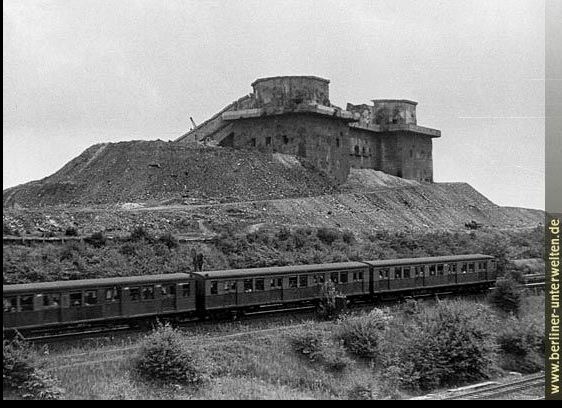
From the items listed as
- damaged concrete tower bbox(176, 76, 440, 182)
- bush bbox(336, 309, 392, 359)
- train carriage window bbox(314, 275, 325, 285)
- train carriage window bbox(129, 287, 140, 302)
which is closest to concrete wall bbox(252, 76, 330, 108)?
damaged concrete tower bbox(176, 76, 440, 182)

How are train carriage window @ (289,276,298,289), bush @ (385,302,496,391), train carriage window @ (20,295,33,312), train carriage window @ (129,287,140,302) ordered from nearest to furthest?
train carriage window @ (20,295,33,312) → train carriage window @ (129,287,140,302) → bush @ (385,302,496,391) → train carriage window @ (289,276,298,289)

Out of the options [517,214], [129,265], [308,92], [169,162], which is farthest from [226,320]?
[517,214]

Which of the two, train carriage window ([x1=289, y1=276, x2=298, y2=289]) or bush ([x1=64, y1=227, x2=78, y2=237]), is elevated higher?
bush ([x1=64, y1=227, x2=78, y2=237])

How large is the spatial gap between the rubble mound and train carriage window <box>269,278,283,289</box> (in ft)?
69.5

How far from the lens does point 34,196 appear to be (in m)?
50.7

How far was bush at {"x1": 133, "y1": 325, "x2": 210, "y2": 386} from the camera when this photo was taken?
20297 millimetres

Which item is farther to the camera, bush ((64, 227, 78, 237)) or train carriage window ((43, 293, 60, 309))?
bush ((64, 227, 78, 237))

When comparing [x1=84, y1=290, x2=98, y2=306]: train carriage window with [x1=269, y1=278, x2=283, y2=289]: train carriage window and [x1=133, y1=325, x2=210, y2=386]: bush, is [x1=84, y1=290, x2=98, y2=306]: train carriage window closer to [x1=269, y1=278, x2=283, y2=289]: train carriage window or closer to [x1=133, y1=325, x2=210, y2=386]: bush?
[x1=133, y1=325, x2=210, y2=386]: bush

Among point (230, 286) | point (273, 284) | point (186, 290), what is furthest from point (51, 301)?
point (273, 284)

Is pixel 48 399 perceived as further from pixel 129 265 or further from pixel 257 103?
pixel 257 103

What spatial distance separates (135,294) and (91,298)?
1.53m

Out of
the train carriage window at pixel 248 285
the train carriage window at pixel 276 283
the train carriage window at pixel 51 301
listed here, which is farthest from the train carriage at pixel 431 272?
the train carriage window at pixel 51 301

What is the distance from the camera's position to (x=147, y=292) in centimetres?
2339
